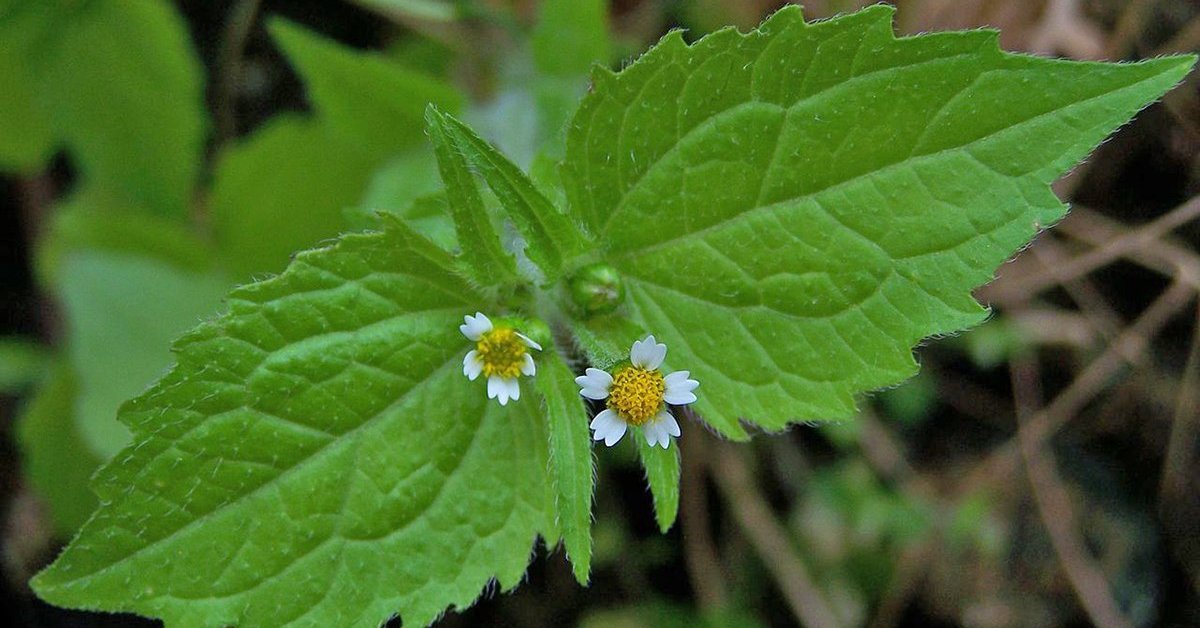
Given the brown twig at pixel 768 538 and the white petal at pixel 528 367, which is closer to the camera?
the white petal at pixel 528 367

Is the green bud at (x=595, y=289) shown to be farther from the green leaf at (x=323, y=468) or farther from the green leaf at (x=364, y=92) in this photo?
the green leaf at (x=364, y=92)

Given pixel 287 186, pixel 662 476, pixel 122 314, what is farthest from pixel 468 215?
pixel 122 314

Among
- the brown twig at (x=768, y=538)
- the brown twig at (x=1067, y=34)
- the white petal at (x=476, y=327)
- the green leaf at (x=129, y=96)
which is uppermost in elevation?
the green leaf at (x=129, y=96)

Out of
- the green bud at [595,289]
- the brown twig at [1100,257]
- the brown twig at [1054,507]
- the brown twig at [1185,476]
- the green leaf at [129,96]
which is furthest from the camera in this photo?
the brown twig at [1054,507]

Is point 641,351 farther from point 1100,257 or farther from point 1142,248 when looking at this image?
point 1142,248

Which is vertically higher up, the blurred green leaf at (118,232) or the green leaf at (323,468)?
the blurred green leaf at (118,232)

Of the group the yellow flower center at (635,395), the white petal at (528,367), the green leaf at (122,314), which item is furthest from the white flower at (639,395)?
the green leaf at (122,314)

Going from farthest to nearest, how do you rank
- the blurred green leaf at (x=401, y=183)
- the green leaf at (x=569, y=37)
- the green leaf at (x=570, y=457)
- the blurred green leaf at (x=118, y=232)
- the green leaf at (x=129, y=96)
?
the blurred green leaf at (x=118, y=232)
the green leaf at (x=129, y=96)
the green leaf at (x=569, y=37)
the blurred green leaf at (x=401, y=183)
the green leaf at (x=570, y=457)
